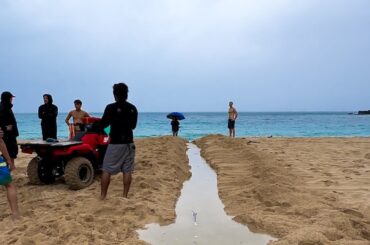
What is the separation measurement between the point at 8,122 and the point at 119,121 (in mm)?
3075

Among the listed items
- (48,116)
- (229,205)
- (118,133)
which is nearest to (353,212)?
(229,205)

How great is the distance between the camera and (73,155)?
6.21 meters

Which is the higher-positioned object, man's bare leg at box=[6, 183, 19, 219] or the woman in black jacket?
the woman in black jacket

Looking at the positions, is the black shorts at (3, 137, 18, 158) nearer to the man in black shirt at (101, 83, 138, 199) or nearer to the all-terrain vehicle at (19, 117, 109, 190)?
the all-terrain vehicle at (19, 117, 109, 190)

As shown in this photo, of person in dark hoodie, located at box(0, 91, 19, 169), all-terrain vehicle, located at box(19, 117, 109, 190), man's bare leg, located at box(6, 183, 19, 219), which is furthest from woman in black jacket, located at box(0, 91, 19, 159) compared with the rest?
man's bare leg, located at box(6, 183, 19, 219)

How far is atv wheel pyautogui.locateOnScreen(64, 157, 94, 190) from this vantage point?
233 inches

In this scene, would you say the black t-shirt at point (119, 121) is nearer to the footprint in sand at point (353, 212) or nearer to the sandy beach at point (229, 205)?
the sandy beach at point (229, 205)

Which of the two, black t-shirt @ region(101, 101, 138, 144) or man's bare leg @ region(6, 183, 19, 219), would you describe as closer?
man's bare leg @ region(6, 183, 19, 219)

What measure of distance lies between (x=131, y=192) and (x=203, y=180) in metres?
1.90

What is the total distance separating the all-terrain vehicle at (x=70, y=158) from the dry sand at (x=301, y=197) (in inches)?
88.3

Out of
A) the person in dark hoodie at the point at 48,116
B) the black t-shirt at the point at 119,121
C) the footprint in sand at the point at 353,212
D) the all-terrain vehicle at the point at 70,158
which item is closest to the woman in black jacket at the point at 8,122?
the all-terrain vehicle at the point at 70,158

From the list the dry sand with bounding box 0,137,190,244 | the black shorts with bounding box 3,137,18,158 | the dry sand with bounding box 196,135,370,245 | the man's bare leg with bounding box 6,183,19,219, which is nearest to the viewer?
the dry sand with bounding box 0,137,190,244

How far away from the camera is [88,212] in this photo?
178 inches

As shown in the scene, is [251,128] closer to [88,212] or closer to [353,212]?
[353,212]
